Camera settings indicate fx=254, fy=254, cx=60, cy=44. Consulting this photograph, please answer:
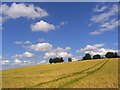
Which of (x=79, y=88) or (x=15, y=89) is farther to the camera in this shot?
(x=15, y=89)

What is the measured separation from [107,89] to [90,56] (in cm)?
Answer: 13652

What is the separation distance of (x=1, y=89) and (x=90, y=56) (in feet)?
443

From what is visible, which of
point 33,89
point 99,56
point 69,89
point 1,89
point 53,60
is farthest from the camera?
point 99,56

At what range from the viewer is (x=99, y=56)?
157250mm

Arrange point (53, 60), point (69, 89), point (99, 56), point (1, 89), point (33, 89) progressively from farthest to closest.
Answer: point (99, 56) < point (53, 60) < point (1, 89) < point (33, 89) < point (69, 89)

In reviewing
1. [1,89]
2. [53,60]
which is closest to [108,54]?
[53,60]

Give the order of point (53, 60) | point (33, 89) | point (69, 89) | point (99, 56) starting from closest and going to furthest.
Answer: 1. point (69, 89)
2. point (33, 89)
3. point (53, 60)
4. point (99, 56)

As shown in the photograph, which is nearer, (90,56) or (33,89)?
(33,89)

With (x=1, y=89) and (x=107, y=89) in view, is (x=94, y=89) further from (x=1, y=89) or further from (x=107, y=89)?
(x=1, y=89)

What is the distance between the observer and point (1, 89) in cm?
1983

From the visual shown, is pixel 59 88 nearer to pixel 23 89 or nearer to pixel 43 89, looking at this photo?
pixel 43 89

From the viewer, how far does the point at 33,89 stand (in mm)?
18312

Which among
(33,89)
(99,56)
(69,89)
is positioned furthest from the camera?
(99,56)

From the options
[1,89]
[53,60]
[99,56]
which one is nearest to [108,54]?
[99,56]
